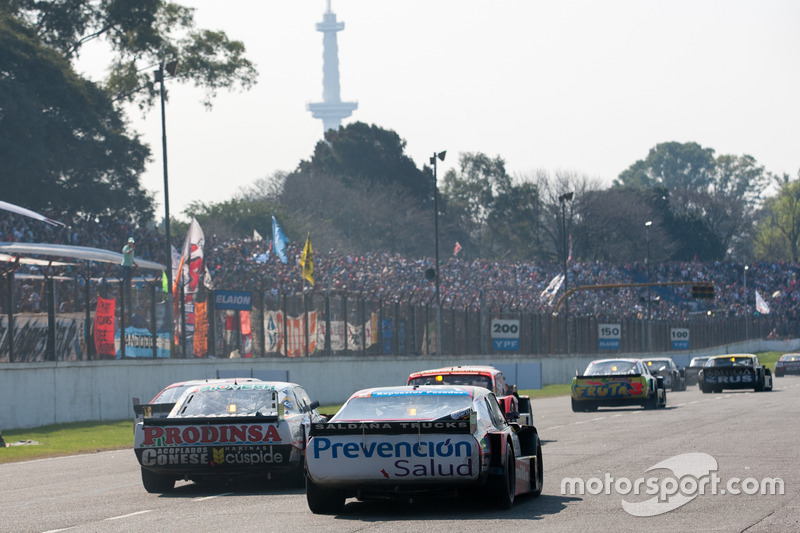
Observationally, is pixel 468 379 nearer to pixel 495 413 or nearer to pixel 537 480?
pixel 537 480

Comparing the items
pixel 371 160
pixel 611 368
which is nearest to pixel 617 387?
pixel 611 368

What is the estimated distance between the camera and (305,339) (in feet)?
124

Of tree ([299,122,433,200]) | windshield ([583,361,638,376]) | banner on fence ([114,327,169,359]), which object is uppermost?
tree ([299,122,433,200])

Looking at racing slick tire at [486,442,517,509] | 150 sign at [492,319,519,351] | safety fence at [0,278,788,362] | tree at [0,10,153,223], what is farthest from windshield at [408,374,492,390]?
tree at [0,10,153,223]

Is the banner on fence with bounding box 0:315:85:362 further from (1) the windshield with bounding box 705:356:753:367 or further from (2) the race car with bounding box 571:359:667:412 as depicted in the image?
(1) the windshield with bounding box 705:356:753:367

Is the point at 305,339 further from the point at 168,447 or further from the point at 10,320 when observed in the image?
the point at 168,447

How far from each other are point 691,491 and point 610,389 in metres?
18.1

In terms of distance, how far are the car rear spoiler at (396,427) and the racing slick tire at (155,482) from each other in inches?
150

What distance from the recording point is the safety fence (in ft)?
91.8

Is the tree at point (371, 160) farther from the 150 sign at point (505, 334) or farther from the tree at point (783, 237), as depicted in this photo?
the 150 sign at point (505, 334)

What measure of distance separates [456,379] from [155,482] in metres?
6.09

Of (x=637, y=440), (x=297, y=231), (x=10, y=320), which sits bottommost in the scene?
(x=637, y=440)

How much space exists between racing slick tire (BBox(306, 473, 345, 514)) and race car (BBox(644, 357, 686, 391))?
29682 mm

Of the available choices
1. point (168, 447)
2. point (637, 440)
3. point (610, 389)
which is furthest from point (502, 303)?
point (168, 447)
